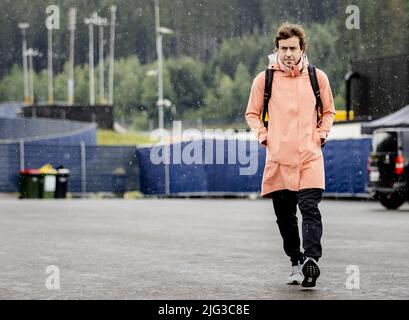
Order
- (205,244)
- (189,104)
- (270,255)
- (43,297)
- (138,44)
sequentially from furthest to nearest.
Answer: (138,44)
(189,104)
(205,244)
(270,255)
(43,297)

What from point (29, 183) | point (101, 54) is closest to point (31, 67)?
point (101, 54)

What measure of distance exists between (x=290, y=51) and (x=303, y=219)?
1109mm

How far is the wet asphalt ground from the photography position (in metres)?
7.66

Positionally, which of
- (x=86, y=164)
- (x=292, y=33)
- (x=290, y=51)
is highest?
(x=292, y=33)

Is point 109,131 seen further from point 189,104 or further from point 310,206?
point 310,206

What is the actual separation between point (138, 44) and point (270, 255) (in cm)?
11992

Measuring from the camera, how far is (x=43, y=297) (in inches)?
286

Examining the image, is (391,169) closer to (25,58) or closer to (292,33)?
(292,33)

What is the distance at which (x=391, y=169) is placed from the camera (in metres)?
22.2

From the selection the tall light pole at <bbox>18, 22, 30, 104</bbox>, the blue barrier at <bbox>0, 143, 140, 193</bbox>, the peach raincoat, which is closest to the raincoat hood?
the peach raincoat

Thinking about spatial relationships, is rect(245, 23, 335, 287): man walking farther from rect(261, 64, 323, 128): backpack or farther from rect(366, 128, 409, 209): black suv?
rect(366, 128, 409, 209): black suv

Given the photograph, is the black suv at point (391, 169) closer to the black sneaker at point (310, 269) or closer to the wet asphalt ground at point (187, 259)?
the wet asphalt ground at point (187, 259)

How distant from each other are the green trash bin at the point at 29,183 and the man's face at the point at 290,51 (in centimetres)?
2788

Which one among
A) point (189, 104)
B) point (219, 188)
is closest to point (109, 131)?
point (189, 104)
